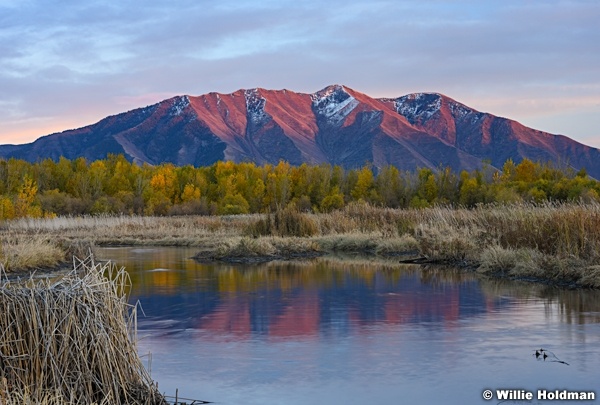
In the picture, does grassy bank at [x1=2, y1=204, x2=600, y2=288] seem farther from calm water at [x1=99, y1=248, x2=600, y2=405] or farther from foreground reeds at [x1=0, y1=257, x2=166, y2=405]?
foreground reeds at [x1=0, y1=257, x2=166, y2=405]

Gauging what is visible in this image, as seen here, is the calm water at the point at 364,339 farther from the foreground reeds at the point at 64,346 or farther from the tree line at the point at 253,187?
the tree line at the point at 253,187

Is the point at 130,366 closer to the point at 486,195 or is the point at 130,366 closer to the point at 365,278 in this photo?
the point at 365,278

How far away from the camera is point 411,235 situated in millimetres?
31797

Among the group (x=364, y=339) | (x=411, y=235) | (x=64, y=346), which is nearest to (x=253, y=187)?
(x=411, y=235)

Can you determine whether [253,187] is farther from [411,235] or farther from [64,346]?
[64,346]


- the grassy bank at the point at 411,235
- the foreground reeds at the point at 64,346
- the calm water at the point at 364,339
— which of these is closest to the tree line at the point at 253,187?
the grassy bank at the point at 411,235

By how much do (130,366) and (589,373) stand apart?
16.6 feet

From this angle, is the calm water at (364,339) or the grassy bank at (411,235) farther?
the grassy bank at (411,235)

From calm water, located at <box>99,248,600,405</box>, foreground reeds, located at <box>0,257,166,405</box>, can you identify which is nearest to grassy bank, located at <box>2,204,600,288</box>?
calm water, located at <box>99,248,600,405</box>

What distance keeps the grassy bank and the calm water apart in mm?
1409

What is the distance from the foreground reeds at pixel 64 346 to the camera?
6941mm

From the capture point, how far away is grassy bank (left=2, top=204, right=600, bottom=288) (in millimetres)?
18156

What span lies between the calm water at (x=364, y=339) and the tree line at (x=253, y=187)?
4738cm

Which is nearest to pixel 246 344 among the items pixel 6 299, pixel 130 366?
pixel 130 366
